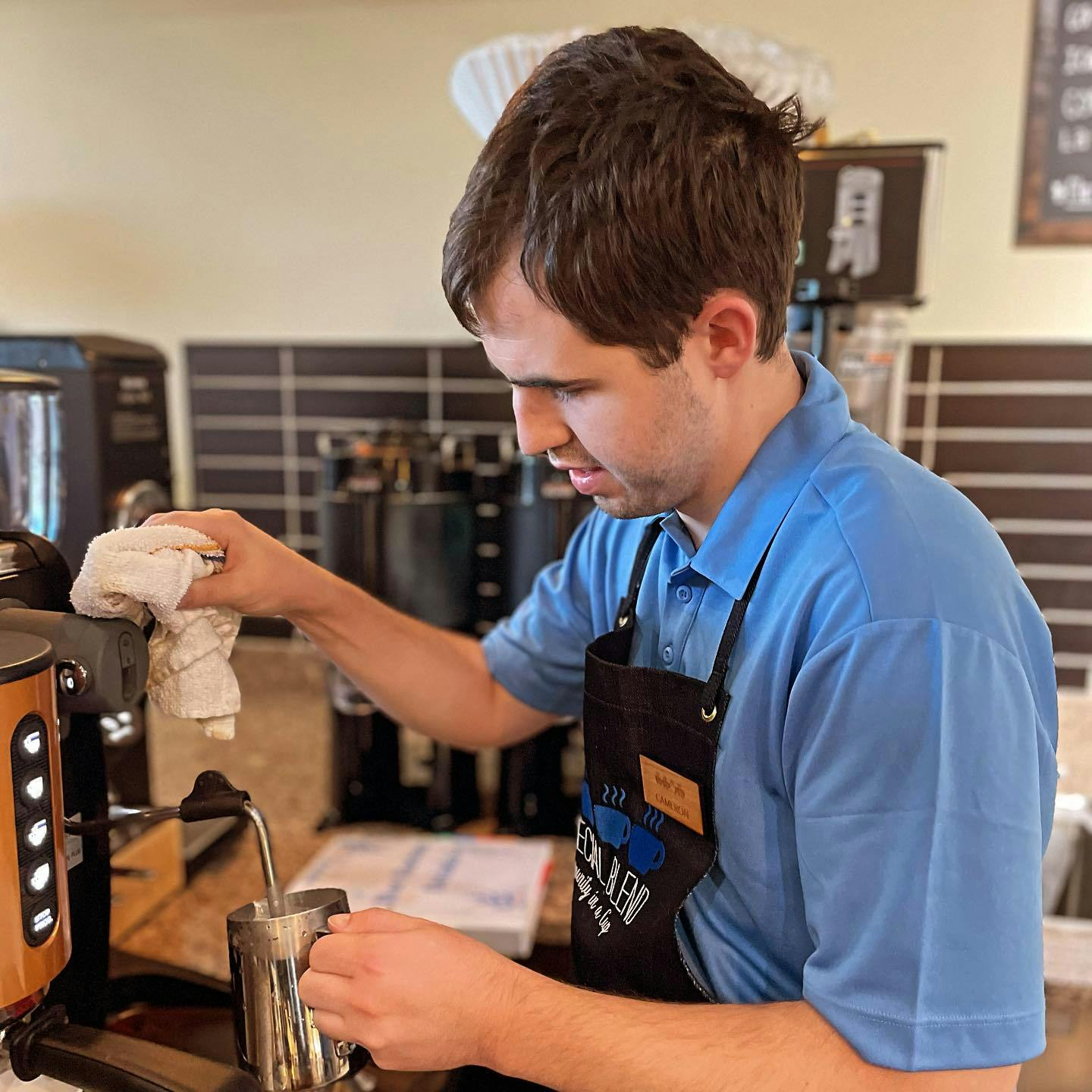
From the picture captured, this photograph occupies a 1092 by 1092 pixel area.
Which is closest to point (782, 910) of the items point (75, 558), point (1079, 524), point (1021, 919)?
point (1021, 919)

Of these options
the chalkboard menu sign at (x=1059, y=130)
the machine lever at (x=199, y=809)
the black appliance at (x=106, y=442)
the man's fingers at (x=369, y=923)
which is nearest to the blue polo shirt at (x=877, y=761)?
the man's fingers at (x=369, y=923)

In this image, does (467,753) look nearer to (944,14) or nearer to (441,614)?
(441,614)

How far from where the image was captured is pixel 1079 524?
2.73 meters

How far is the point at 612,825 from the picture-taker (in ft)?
2.81

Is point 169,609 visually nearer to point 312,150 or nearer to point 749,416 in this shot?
point 749,416

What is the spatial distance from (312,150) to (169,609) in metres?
2.55

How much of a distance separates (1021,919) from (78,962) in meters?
0.68

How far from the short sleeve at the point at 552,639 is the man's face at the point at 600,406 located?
0.30 metres

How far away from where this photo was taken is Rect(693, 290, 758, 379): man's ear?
0.70m

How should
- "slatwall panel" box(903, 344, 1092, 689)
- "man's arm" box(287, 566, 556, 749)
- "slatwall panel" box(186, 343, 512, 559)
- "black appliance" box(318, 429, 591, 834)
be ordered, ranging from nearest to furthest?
"man's arm" box(287, 566, 556, 749), "black appliance" box(318, 429, 591, 834), "slatwall panel" box(903, 344, 1092, 689), "slatwall panel" box(186, 343, 512, 559)

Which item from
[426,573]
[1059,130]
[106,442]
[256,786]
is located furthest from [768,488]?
[1059,130]

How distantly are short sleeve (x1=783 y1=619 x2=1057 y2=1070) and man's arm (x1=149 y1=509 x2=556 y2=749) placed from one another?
545mm

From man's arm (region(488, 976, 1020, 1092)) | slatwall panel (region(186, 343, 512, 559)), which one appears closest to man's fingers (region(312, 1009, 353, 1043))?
man's arm (region(488, 976, 1020, 1092))

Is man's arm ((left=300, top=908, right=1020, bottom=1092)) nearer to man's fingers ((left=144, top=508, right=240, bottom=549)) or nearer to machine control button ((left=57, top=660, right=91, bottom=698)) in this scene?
machine control button ((left=57, top=660, right=91, bottom=698))
